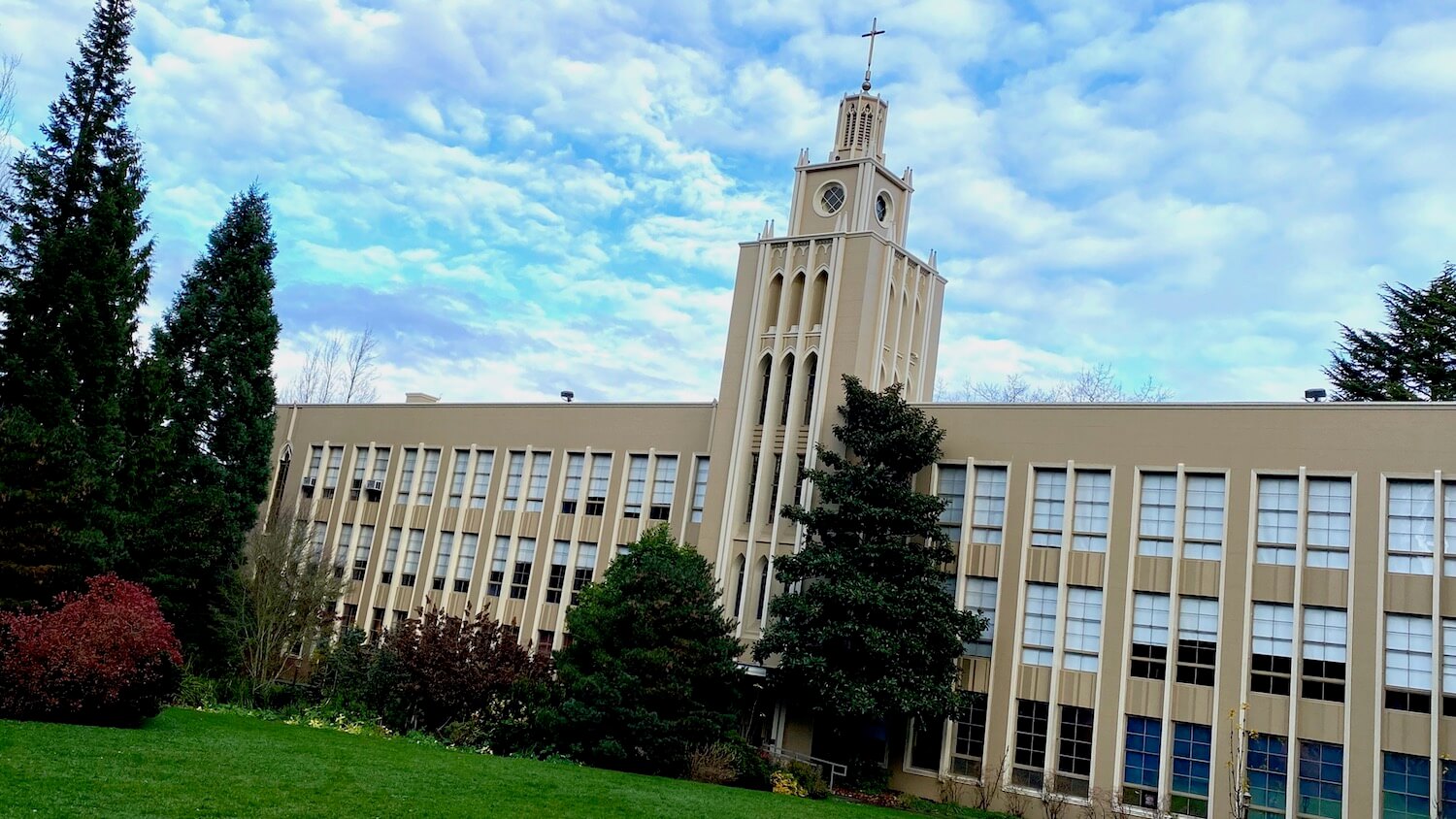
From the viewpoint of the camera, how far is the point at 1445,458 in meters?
23.3

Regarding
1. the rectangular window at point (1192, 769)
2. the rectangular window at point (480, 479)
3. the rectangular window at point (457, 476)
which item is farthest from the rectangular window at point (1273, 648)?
the rectangular window at point (457, 476)

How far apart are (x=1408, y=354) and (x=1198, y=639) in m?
20.4

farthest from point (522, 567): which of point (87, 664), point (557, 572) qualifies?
point (87, 664)

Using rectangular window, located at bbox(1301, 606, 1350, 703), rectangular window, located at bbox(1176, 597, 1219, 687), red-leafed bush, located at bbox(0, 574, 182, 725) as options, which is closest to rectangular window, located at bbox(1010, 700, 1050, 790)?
rectangular window, located at bbox(1176, 597, 1219, 687)

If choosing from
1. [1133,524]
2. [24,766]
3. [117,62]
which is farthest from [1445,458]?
[117,62]

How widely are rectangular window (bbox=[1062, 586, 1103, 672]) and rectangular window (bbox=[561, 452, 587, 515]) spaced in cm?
1555

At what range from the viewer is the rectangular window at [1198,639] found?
24516 mm

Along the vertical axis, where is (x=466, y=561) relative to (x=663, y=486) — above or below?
below

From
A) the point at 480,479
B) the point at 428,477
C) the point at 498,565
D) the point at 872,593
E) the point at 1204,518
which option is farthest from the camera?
the point at 428,477

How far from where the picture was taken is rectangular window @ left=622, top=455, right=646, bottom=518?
112 ft

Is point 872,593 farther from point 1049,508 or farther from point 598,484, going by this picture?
point 598,484

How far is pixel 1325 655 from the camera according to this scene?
77.2ft

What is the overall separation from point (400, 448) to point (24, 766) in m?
25.5

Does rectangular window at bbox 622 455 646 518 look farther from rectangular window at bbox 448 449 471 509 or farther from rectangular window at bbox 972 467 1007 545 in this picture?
rectangular window at bbox 972 467 1007 545
